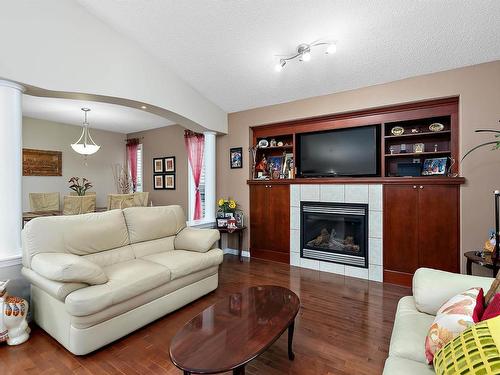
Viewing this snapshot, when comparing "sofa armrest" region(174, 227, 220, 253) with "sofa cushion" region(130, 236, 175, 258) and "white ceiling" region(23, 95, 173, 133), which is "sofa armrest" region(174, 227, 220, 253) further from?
"white ceiling" region(23, 95, 173, 133)

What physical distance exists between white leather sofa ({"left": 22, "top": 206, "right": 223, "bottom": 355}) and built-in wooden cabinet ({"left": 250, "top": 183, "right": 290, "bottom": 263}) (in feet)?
4.56

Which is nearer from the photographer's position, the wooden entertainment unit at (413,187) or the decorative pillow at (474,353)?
the decorative pillow at (474,353)

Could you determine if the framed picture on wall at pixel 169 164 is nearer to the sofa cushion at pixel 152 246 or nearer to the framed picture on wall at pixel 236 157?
the framed picture on wall at pixel 236 157

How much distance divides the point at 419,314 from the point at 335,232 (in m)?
2.30

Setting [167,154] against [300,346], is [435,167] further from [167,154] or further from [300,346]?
[167,154]

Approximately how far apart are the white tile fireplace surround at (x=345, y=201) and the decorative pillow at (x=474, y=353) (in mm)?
2610

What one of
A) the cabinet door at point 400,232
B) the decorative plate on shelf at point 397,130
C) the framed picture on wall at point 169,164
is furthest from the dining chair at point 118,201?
the decorative plate on shelf at point 397,130

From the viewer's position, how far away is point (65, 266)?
1930 millimetres

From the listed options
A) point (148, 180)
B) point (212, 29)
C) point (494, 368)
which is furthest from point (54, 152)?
point (494, 368)

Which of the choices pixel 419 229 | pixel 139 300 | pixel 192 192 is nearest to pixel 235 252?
pixel 192 192

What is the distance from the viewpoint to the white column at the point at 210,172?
15.2 feet

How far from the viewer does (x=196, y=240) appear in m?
3.21

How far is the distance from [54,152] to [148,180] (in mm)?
1967

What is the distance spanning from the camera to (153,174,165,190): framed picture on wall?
6250 mm
